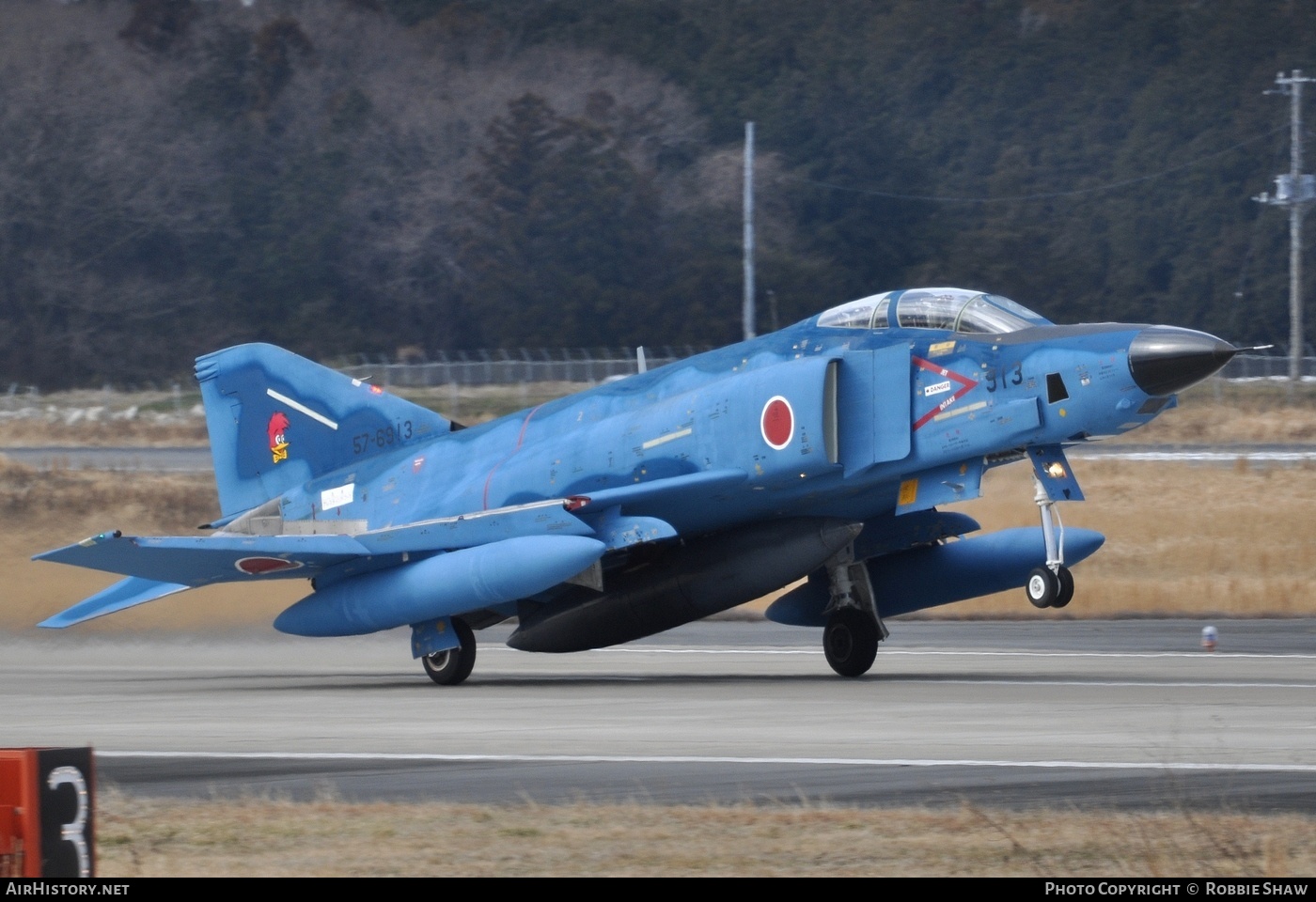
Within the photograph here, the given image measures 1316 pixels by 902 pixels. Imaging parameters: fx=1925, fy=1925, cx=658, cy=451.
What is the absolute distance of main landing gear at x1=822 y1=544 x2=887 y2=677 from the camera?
18062mm

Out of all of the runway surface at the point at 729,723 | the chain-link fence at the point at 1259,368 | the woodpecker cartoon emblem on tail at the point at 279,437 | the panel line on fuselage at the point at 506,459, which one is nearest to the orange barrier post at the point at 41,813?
the runway surface at the point at 729,723

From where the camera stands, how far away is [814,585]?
1914cm

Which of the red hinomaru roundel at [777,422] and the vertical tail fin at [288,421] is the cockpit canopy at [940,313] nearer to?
the red hinomaru roundel at [777,422]

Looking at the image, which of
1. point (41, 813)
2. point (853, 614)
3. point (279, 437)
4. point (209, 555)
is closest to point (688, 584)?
point (853, 614)

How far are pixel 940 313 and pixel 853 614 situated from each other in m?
3.15

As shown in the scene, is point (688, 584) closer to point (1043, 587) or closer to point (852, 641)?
point (852, 641)

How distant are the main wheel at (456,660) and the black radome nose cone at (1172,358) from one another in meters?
6.87

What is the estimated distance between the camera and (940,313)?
16.7m

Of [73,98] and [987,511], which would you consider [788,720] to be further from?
[73,98]

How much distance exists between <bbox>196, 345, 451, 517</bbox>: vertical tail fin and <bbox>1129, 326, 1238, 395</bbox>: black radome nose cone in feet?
26.1

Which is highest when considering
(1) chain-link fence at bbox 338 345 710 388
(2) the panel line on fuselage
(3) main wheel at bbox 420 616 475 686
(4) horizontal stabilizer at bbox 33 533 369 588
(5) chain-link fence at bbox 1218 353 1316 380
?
(1) chain-link fence at bbox 338 345 710 388

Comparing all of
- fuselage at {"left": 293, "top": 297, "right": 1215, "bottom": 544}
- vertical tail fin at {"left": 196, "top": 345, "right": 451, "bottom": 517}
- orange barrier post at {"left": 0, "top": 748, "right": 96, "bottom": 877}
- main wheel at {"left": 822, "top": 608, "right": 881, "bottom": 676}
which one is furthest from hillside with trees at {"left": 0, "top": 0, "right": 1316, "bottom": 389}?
orange barrier post at {"left": 0, "top": 748, "right": 96, "bottom": 877}

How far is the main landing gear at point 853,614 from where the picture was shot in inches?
711

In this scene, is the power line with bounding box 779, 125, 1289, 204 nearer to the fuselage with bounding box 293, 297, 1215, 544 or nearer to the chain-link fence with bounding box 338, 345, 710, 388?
the chain-link fence with bounding box 338, 345, 710, 388
